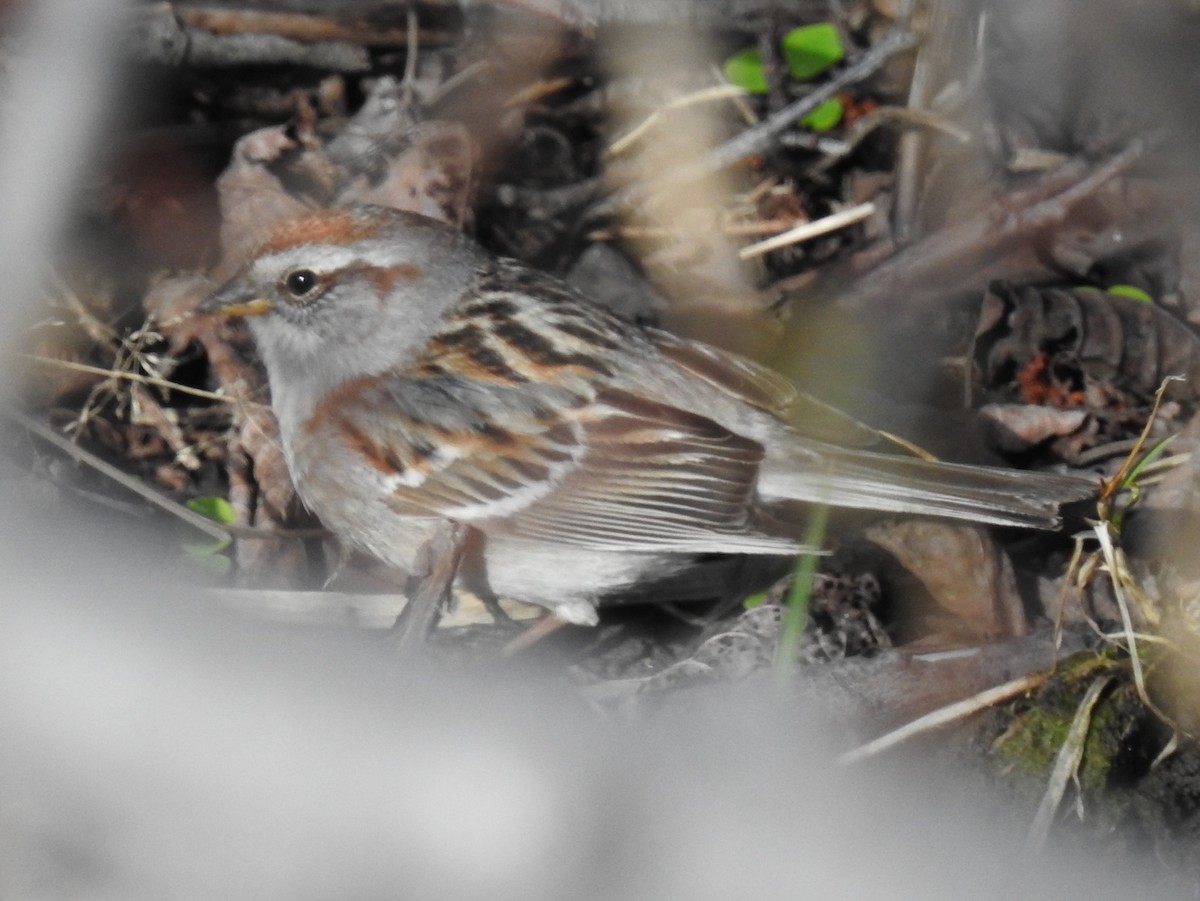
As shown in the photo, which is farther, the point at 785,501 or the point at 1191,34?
the point at 785,501

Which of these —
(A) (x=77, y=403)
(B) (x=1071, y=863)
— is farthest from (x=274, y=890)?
(A) (x=77, y=403)

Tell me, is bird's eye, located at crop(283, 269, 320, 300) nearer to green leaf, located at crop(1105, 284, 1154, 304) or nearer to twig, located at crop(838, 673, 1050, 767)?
twig, located at crop(838, 673, 1050, 767)

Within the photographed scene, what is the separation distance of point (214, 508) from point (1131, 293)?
241 centimetres

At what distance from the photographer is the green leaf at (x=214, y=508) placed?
3.41 m

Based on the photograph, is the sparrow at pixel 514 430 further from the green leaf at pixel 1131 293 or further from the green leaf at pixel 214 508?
the green leaf at pixel 1131 293

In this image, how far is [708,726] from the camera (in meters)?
1.35

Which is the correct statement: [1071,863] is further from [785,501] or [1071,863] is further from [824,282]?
[824,282]

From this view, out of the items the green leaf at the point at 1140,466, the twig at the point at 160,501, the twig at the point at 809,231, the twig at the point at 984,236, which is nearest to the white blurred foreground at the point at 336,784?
the green leaf at the point at 1140,466

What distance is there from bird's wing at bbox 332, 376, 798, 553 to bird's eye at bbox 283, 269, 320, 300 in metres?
0.36

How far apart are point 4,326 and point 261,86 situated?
9.82 ft

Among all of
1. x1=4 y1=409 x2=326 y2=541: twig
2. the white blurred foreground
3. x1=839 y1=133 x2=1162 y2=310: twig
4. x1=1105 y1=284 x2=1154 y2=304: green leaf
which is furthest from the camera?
x1=839 y1=133 x2=1162 y2=310: twig

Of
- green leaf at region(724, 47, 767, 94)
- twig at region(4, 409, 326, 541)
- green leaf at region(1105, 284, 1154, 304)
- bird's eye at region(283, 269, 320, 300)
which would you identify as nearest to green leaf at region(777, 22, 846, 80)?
green leaf at region(724, 47, 767, 94)

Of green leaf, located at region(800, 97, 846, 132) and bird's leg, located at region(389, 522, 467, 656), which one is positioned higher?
green leaf, located at region(800, 97, 846, 132)

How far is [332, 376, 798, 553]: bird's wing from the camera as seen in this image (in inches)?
115
